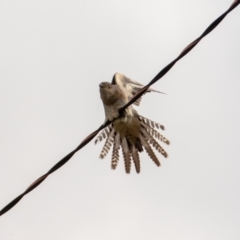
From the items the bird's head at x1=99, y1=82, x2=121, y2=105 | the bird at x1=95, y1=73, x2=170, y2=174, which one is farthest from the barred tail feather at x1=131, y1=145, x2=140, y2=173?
the bird's head at x1=99, y1=82, x2=121, y2=105

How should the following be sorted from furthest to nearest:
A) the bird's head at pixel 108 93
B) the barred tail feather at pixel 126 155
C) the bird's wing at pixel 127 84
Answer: the bird's wing at pixel 127 84, the barred tail feather at pixel 126 155, the bird's head at pixel 108 93

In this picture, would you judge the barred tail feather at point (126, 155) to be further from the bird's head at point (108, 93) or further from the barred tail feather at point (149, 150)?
the bird's head at point (108, 93)

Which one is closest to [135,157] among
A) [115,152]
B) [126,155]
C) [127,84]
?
[126,155]

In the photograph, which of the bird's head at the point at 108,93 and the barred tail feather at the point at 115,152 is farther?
the barred tail feather at the point at 115,152

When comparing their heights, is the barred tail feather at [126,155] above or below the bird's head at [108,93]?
below

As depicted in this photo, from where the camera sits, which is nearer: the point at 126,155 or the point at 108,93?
the point at 108,93

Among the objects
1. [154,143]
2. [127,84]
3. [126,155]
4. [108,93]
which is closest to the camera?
[108,93]

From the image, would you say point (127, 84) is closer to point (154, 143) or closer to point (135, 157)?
point (154, 143)

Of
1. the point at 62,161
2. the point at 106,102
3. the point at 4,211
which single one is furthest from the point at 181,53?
the point at 106,102

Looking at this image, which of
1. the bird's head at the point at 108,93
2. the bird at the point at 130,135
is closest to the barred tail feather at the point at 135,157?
the bird at the point at 130,135

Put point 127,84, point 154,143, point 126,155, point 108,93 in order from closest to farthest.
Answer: point 108,93
point 126,155
point 154,143
point 127,84

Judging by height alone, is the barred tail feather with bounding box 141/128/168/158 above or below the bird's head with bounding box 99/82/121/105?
below

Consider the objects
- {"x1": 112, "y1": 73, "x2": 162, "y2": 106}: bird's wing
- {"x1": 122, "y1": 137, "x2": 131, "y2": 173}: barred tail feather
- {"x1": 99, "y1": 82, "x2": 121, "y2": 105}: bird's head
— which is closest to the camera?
{"x1": 99, "y1": 82, "x2": 121, "y2": 105}: bird's head

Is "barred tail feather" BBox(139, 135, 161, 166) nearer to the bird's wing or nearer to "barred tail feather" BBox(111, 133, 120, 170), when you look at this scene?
"barred tail feather" BBox(111, 133, 120, 170)
